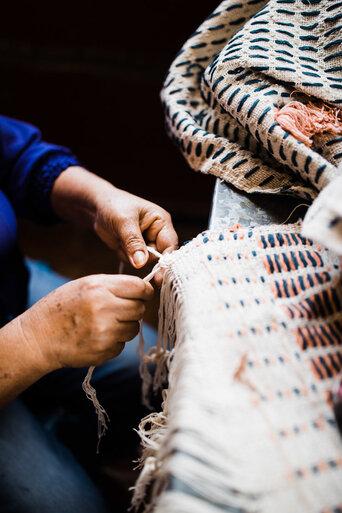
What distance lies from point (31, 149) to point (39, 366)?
0.46 m

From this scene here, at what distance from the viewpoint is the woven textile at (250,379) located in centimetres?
31

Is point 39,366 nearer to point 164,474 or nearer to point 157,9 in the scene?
point 164,474

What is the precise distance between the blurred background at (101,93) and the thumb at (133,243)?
0.80m

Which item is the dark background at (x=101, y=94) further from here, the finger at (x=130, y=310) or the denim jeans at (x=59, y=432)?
Answer: the finger at (x=130, y=310)

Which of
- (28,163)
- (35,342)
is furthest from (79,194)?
(35,342)

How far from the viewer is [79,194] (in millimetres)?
793

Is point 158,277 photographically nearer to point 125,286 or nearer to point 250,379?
point 125,286

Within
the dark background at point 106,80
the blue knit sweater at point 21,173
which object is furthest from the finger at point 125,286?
the dark background at point 106,80

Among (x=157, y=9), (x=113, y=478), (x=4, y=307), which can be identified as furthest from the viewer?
(x=157, y=9)

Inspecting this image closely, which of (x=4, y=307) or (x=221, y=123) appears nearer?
(x=221, y=123)

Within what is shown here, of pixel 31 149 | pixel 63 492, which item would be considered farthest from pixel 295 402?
pixel 31 149

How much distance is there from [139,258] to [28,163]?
0.37m

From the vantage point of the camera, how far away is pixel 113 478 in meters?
1.00

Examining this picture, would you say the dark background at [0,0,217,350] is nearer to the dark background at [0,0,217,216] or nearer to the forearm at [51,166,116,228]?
the dark background at [0,0,217,216]
